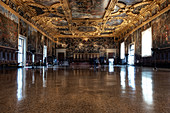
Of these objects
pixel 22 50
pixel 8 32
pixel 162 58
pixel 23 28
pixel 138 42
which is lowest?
pixel 162 58

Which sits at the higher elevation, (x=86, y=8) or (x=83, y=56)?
(x=86, y=8)

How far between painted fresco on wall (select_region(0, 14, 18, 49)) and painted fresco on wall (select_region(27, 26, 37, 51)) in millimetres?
3373

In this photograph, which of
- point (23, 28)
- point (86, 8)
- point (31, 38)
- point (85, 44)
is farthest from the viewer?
point (85, 44)

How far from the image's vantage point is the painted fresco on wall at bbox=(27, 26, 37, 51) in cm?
1677

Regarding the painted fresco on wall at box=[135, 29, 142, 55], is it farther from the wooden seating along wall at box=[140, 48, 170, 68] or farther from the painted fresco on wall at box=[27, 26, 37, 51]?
the painted fresco on wall at box=[27, 26, 37, 51]

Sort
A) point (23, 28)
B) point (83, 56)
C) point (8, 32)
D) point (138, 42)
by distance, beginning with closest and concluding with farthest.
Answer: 1. point (8, 32)
2. point (23, 28)
3. point (138, 42)
4. point (83, 56)

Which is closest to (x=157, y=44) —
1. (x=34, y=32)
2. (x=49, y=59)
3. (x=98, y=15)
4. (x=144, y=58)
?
(x=144, y=58)

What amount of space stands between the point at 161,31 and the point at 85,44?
2034cm

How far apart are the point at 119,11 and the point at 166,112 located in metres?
17.1

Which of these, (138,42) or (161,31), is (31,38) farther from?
(161,31)

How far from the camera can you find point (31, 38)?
17.4 m

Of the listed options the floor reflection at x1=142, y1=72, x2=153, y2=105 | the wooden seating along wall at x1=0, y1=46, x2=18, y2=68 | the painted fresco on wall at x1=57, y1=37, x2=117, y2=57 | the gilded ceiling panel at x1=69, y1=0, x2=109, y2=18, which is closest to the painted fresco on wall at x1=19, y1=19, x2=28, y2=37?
the wooden seating along wall at x1=0, y1=46, x2=18, y2=68

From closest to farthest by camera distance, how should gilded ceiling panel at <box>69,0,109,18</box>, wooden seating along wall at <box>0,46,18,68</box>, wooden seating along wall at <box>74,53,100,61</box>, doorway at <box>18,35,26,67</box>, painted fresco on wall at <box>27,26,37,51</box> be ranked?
wooden seating along wall at <box>0,46,18,68</box> → gilded ceiling panel at <box>69,0,109,18</box> → doorway at <box>18,35,26,67</box> → painted fresco on wall at <box>27,26,37,51</box> → wooden seating along wall at <box>74,53,100,61</box>

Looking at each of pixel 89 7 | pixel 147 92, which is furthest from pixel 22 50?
pixel 147 92
